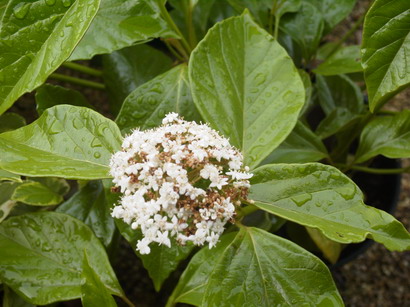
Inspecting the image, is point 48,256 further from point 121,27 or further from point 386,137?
point 386,137

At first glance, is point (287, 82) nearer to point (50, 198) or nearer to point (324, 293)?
point (324, 293)

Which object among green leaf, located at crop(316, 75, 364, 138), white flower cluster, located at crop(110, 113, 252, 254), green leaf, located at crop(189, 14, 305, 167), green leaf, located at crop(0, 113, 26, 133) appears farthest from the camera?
green leaf, located at crop(316, 75, 364, 138)

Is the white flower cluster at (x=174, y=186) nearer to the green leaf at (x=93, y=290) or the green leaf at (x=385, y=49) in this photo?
the green leaf at (x=93, y=290)

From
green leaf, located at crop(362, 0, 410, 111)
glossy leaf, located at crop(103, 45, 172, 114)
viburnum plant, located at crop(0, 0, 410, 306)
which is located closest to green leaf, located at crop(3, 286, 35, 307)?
viburnum plant, located at crop(0, 0, 410, 306)

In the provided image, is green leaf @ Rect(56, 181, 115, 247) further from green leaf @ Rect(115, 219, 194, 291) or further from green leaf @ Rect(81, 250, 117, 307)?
green leaf @ Rect(81, 250, 117, 307)

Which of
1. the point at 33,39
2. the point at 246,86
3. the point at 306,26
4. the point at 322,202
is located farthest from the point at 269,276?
the point at 306,26
